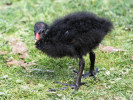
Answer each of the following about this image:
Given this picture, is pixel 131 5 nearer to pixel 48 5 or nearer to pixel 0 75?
pixel 48 5

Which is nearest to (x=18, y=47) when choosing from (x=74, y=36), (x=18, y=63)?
(x=18, y=63)

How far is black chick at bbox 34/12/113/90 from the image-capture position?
3.85 m

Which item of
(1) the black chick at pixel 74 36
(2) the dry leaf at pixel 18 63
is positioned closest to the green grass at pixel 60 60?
(2) the dry leaf at pixel 18 63

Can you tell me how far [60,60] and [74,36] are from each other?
50.0 inches

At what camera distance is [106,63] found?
486 centimetres

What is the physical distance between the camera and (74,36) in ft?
12.6

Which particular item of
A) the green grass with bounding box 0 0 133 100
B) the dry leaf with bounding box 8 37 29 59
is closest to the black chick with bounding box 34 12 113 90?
the green grass with bounding box 0 0 133 100

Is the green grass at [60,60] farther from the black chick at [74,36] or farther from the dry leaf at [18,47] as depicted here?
the black chick at [74,36]

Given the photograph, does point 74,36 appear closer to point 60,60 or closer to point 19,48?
point 60,60

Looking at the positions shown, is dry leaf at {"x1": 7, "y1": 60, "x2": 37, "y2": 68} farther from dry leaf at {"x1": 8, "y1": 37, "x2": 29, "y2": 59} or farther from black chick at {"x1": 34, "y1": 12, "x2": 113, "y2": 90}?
black chick at {"x1": 34, "y1": 12, "x2": 113, "y2": 90}

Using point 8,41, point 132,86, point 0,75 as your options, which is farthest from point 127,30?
point 0,75

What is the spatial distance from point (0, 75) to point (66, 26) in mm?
1498

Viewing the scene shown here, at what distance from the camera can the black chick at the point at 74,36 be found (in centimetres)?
385

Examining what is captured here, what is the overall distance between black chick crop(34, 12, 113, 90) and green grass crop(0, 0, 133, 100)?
43 cm
